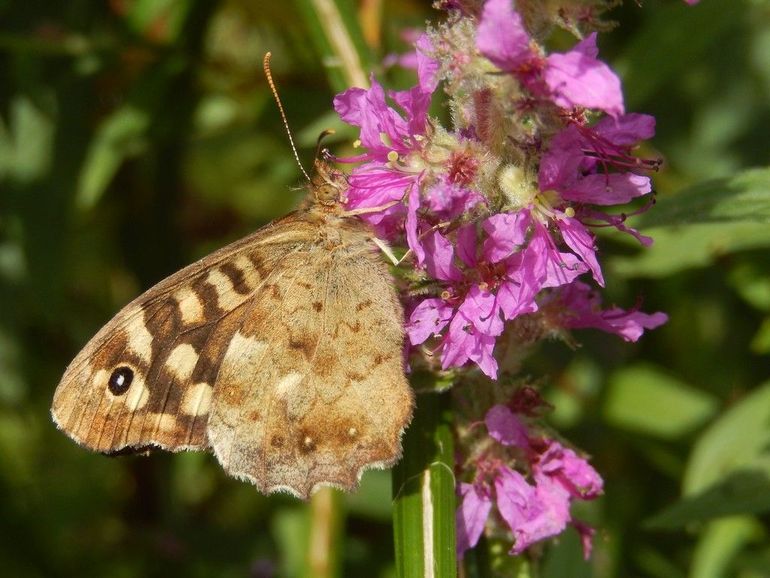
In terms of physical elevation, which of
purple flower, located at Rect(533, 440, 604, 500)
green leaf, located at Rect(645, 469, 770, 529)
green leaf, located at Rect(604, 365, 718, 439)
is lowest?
green leaf, located at Rect(604, 365, 718, 439)

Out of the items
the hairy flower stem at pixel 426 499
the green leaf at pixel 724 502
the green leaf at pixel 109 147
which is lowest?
the green leaf at pixel 724 502

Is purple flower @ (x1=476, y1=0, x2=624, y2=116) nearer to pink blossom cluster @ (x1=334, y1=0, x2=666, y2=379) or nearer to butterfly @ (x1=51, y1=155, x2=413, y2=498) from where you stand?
pink blossom cluster @ (x1=334, y1=0, x2=666, y2=379)

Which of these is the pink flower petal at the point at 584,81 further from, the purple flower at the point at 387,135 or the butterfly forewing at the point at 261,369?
the butterfly forewing at the point at 261,369

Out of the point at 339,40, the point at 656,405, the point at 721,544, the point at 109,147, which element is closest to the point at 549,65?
the point at 339,40

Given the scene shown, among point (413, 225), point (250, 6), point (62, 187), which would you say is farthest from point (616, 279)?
point (62, 187)

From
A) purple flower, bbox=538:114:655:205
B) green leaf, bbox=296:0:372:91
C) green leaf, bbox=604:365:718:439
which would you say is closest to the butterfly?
purple flower, bbox=538:114:655:205

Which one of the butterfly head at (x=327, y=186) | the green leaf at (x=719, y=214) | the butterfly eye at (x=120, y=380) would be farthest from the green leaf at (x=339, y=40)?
the butterfly eye at (x=120, y=380)

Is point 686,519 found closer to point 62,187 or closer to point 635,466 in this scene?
point 635,466
